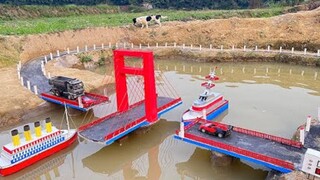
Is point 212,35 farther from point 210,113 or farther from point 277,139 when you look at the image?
point 277,139

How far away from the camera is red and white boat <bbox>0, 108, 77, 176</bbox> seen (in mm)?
14641

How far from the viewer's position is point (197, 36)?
41.0 meters

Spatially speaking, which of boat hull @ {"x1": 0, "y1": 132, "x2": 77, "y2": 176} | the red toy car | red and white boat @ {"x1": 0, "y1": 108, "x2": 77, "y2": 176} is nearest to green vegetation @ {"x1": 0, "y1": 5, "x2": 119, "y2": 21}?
boat hull @ {"x1": 0, "y1": 132, "x2": 77, "y2": 176}

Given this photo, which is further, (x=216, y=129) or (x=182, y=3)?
(x=182, y=3)

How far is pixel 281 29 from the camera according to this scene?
38.4 metres

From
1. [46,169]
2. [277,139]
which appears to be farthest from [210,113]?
[46,169]

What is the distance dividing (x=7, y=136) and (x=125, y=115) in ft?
23.4

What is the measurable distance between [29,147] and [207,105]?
10237mm

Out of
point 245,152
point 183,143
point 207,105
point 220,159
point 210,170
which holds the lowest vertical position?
point 210,170

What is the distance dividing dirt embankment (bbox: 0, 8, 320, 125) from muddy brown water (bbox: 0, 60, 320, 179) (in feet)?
25.8

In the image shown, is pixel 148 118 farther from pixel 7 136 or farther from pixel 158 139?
pixel 7 136

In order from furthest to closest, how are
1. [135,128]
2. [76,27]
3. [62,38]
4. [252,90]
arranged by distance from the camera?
[76,27]
[62,38]
[252,90]
[135,128]

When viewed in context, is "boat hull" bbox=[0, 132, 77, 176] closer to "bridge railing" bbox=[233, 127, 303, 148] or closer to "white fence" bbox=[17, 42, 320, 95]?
"bridge railing" bbox=[233, 127, 303, 148]

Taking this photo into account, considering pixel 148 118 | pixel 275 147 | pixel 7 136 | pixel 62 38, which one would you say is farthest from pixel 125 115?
pixel 62 38
